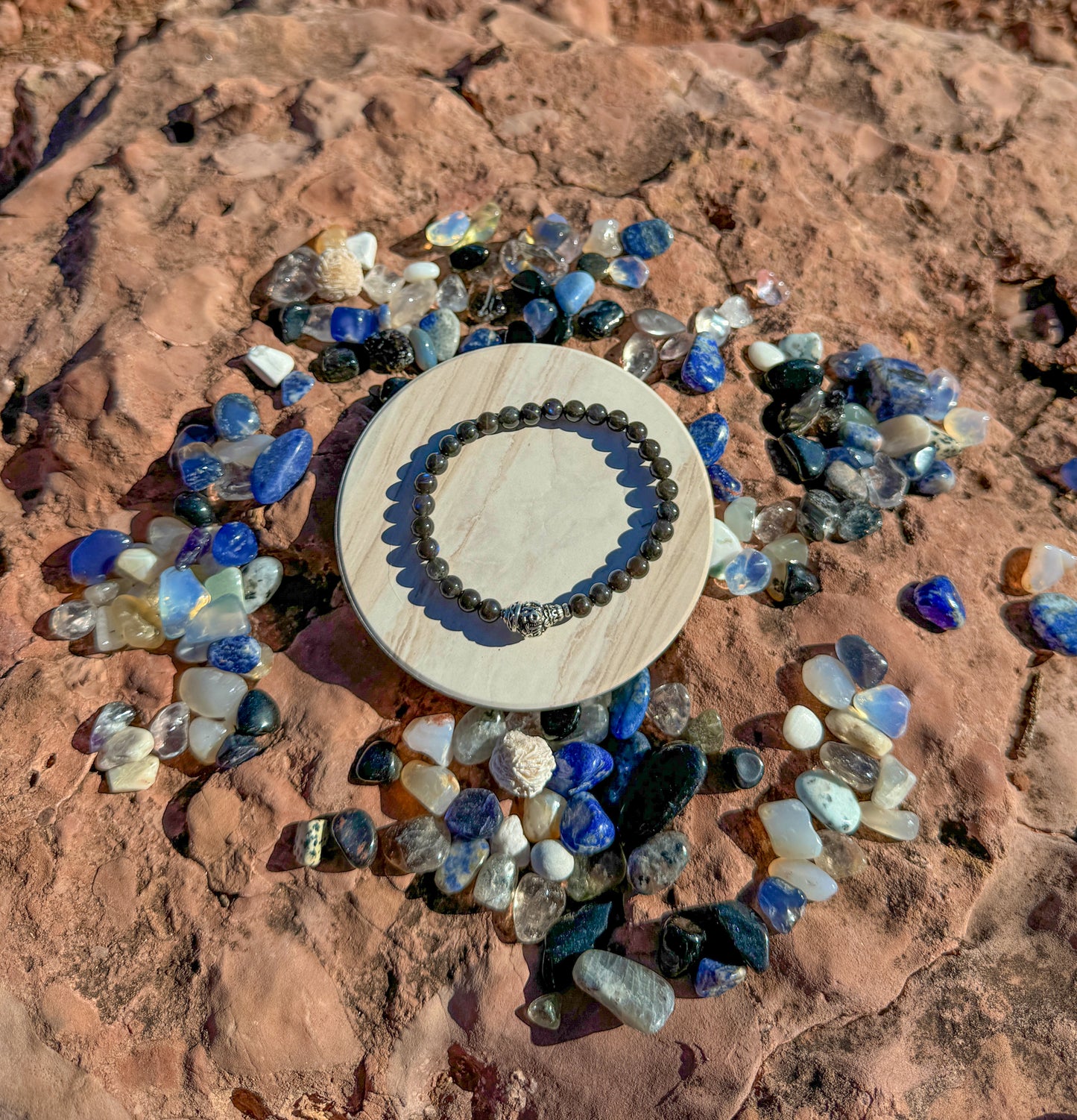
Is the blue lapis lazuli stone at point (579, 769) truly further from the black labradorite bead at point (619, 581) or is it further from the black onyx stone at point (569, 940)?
the black labradorite bead at point (619, 581)

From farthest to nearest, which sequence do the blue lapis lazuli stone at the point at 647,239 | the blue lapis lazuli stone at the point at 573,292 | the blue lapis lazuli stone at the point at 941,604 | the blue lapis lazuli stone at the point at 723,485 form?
1. the blue lapis lazuli stone at the point at 647,239
2. the blue lapis lazuli stone at the point at 573,292
3. the blue lapis lazuli stone at the point at 723,485
4. the blue lapis lazuli stone at the point at 941,604

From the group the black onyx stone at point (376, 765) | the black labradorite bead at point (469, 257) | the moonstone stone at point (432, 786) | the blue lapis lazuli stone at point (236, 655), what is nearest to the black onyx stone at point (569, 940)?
the moonstone stone at point (432, 786)

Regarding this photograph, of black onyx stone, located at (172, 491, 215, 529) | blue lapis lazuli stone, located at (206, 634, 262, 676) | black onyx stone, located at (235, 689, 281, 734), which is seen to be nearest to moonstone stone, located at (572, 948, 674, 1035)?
black onyx stone, located at (235, 689, 281, 734)

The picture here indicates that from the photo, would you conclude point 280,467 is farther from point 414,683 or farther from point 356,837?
point 356,837

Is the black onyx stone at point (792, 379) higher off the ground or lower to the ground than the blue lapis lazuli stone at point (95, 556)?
higher

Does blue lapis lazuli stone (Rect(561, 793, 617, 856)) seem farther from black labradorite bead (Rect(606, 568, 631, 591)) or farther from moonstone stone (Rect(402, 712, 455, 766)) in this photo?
black labradorite bead (Rect(606, 568, 631, 591))

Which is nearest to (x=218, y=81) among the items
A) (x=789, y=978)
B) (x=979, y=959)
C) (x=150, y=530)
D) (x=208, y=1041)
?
(x=150, y=530)

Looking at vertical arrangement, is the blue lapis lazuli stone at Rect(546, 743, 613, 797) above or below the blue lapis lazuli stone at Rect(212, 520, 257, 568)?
below
